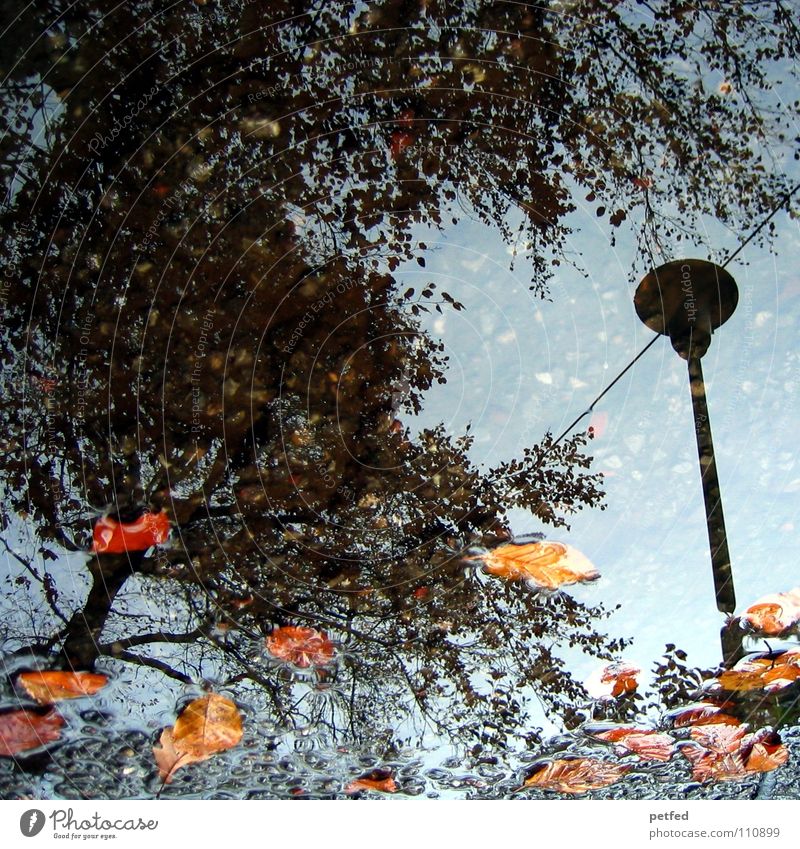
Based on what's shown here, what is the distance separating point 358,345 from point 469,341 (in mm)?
171

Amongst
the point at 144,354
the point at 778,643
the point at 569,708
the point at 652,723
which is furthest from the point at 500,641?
the point at 144,354

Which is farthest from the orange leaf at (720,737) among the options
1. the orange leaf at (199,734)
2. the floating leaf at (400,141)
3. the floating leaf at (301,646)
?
the floating leaf at (400,141)

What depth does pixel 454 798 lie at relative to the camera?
103 cm

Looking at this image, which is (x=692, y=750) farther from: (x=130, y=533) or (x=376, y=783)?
(x=130, y=533)

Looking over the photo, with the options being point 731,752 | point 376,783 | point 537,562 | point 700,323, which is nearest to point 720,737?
point 731,752

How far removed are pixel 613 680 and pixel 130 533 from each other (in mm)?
734

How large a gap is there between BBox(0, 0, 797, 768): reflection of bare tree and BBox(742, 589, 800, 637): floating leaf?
0.22 meters

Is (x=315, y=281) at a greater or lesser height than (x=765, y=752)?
greater

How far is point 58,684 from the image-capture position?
1005 mm

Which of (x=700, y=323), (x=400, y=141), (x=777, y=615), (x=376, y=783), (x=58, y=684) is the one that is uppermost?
(x=400, y=141)

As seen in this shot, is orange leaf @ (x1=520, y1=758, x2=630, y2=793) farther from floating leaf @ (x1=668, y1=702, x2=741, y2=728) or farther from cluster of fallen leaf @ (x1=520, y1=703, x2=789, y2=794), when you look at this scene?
floating leaf @ (x1=668, y1=702, x2=741, y2=728)

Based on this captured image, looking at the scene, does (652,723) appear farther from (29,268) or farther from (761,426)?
(29,268)

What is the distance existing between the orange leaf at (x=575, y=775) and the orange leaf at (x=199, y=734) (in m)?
0.42

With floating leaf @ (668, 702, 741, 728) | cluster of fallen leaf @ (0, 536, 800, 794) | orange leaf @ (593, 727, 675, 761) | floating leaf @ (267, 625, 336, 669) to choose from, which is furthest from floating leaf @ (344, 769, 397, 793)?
floating leaf @ (668, 702, 741, 728)
